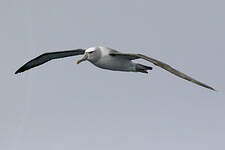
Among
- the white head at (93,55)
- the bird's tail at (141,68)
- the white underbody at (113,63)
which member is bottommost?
Answer: the bird's tail at (141,68)

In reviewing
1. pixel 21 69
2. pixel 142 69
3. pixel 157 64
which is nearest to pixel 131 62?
pixel 142 69

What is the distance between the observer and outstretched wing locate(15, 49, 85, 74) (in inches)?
1308

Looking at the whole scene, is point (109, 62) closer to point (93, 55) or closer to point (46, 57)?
point (93, 55)

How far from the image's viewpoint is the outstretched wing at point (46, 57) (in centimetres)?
3323

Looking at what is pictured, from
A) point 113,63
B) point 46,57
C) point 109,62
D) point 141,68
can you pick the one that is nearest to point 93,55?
point 109,62

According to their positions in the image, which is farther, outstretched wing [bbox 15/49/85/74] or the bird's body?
outstretched wing [bbox 15/49/85/74]

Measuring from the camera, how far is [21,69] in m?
37.2

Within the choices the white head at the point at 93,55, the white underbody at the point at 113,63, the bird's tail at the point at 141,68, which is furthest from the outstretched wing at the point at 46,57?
the white underbody at the point at 113,63

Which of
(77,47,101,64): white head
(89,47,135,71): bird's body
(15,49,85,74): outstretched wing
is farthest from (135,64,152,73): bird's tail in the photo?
(15,49,85,74): outstretched wing

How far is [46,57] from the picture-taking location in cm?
3553

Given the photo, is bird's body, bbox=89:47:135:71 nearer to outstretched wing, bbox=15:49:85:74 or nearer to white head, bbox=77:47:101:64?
white head, bbox=77:47:101:64

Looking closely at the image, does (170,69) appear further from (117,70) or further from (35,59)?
(35,59)

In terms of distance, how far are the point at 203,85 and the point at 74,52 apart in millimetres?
13668

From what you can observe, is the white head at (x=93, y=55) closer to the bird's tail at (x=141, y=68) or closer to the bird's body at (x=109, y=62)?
the bird's body at (x=109, y=62)
